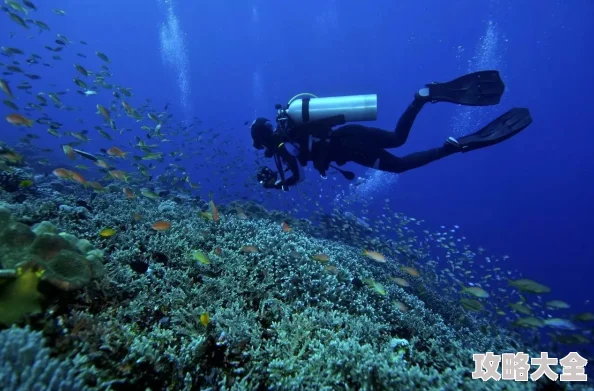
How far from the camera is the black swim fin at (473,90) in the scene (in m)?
6.99

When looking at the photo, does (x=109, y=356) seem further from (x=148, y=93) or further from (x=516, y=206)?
(x=148, y=93)

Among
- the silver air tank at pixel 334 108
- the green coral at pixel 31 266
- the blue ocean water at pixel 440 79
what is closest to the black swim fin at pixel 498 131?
the silver air tank at pixel 334 108

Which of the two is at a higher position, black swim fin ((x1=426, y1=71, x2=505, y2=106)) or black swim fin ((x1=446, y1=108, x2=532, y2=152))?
black swim fin ((x1=426, y1=71, x2=505, y2=106))

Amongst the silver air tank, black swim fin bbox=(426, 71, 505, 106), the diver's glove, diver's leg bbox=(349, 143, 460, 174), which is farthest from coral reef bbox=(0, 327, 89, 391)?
black swim fin bbox=(426, 71, 505, 106)

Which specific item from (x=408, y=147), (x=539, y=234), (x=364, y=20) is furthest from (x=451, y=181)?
(x=364, y=20)

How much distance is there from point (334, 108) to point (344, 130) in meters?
0.71

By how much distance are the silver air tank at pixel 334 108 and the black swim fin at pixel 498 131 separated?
2.06 metres

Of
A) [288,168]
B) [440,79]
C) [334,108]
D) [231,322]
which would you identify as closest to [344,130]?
[334,108]

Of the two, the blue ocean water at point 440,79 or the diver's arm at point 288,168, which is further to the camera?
the blue ocean water at point 440,79

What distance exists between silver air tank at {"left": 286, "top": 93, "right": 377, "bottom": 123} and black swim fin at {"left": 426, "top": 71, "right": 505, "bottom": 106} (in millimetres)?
1628

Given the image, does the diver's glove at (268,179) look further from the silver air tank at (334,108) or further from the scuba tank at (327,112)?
the silver air tank at (334,108)

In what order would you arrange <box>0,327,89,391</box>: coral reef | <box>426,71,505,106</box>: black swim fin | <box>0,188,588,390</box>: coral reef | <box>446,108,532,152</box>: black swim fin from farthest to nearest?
<box>426,71,505,106</box>: black swim fin < <box>446,108,532,152</box>: black swim fin < <box>0,188,588,390</box>: coral reef < <box>0,327,89,391</box>: coral reef

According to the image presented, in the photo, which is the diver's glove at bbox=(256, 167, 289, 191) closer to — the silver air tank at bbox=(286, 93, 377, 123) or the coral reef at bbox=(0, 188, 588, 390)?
the coral reef at bbox=(0, 188, 588, 390)

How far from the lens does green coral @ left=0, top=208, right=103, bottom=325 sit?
266 cm
